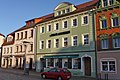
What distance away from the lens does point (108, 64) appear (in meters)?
26.2

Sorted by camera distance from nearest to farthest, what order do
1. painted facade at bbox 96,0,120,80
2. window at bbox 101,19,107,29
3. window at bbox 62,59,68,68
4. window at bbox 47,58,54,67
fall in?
painted facade at bbox 96,0,120,80 < window at bbox 101,19,107,29 < window at bbox 62,59,68,68 < window at bbox 47,58,54,67

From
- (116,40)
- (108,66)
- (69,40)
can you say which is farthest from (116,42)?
(69,40)

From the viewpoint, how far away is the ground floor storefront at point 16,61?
40.7m

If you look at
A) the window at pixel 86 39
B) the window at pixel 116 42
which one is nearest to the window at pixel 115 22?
the window at pixel 116 42

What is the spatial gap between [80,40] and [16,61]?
855 inches

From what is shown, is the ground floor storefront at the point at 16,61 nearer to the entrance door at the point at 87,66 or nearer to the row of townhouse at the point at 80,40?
the row of townhouse at the point at 80,40

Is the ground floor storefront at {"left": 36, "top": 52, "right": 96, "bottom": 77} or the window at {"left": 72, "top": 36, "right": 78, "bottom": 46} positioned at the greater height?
the window at {"left": 72, "top": 36, "right": 78, "bottom": 46}

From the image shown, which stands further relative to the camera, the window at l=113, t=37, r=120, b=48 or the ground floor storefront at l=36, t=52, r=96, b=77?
the ground floor storefront at l=36, t=52, r=96, b=77

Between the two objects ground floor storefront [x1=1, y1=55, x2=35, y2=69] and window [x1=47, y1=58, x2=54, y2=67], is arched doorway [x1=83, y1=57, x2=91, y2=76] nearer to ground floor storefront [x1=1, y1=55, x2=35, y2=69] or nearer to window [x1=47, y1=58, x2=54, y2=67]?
window [x1=47, y1=58, x2=54, y2=67]

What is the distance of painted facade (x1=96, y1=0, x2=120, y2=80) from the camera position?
25.6 metres

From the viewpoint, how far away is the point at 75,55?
30375 mm

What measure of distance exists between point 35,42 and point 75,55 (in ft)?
39.4

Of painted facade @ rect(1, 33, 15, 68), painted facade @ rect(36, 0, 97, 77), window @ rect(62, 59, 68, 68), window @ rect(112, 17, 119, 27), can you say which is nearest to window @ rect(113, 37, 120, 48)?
window @ rect(112, 17, 119, 27)

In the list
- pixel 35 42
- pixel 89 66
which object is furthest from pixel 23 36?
pixel 89 66
